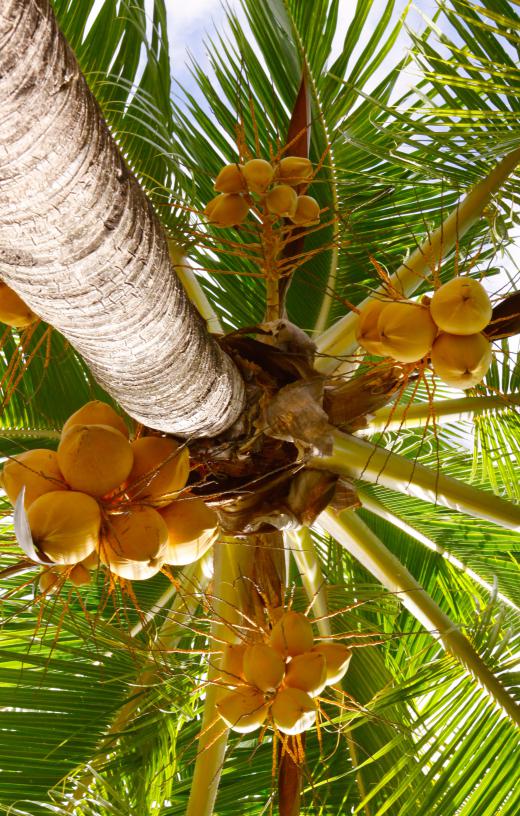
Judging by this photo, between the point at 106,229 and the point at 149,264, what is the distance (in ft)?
0.33

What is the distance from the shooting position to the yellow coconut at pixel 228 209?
5.36ft

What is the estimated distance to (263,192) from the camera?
5.32 ft

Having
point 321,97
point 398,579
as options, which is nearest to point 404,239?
point 321,97

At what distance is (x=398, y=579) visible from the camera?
6.38ft

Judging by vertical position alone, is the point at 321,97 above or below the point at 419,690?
above

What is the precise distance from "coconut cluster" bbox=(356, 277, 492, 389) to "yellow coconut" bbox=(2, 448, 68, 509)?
541mm

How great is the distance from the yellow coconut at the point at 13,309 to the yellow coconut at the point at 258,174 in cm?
53

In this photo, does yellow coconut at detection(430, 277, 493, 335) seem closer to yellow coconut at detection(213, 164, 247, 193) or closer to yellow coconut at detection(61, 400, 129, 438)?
yellow coconut at detection(61, 400, 129, 438)

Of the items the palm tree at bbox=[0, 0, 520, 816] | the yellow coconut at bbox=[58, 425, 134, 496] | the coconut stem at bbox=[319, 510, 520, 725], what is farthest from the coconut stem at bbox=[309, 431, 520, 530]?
the yellow coconut at bbox=[58, 425, 134, 496]

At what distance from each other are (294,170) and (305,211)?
90 millimetres

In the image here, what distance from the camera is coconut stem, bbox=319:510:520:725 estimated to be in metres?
1.75

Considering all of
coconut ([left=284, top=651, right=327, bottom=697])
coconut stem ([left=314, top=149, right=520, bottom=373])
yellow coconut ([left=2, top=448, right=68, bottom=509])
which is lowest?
coconut ([left=284, top=651, right=327, bottom=697])

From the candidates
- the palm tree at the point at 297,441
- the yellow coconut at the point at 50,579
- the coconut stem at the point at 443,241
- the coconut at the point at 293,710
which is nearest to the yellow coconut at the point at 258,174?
the palm tree at the point at 297,441

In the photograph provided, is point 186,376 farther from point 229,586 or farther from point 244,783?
point 244,783
